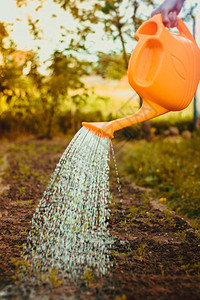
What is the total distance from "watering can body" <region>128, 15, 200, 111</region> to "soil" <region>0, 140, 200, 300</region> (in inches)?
35.9

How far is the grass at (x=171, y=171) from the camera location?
9.71 ft

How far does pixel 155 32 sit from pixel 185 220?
1457 millimetres

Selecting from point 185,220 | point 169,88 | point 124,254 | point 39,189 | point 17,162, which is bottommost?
point 17,162

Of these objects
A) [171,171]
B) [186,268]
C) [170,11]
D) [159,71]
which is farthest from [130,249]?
[171,171]

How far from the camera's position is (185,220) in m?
2.57

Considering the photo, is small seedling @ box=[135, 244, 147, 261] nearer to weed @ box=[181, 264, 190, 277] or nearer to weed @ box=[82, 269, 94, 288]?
weed @ box=[181, 264, 190, 277]

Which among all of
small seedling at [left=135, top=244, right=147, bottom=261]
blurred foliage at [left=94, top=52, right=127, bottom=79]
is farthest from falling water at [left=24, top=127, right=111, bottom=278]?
blurred foliage at [left=94, top=52, right=127, bottom=79]

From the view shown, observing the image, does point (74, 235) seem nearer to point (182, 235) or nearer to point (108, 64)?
point (182, 235)

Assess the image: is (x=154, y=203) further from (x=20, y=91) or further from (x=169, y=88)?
(x=20, y=91)

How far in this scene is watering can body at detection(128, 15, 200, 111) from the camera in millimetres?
1693

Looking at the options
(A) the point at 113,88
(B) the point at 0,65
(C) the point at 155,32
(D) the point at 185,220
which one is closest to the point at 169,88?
(C) the point at 155,32

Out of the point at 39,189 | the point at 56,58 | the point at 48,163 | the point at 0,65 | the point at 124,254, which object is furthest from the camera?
the point at 0,65

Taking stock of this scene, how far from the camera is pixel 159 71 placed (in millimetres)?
1683

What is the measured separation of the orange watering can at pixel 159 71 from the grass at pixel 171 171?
3.85 ft
